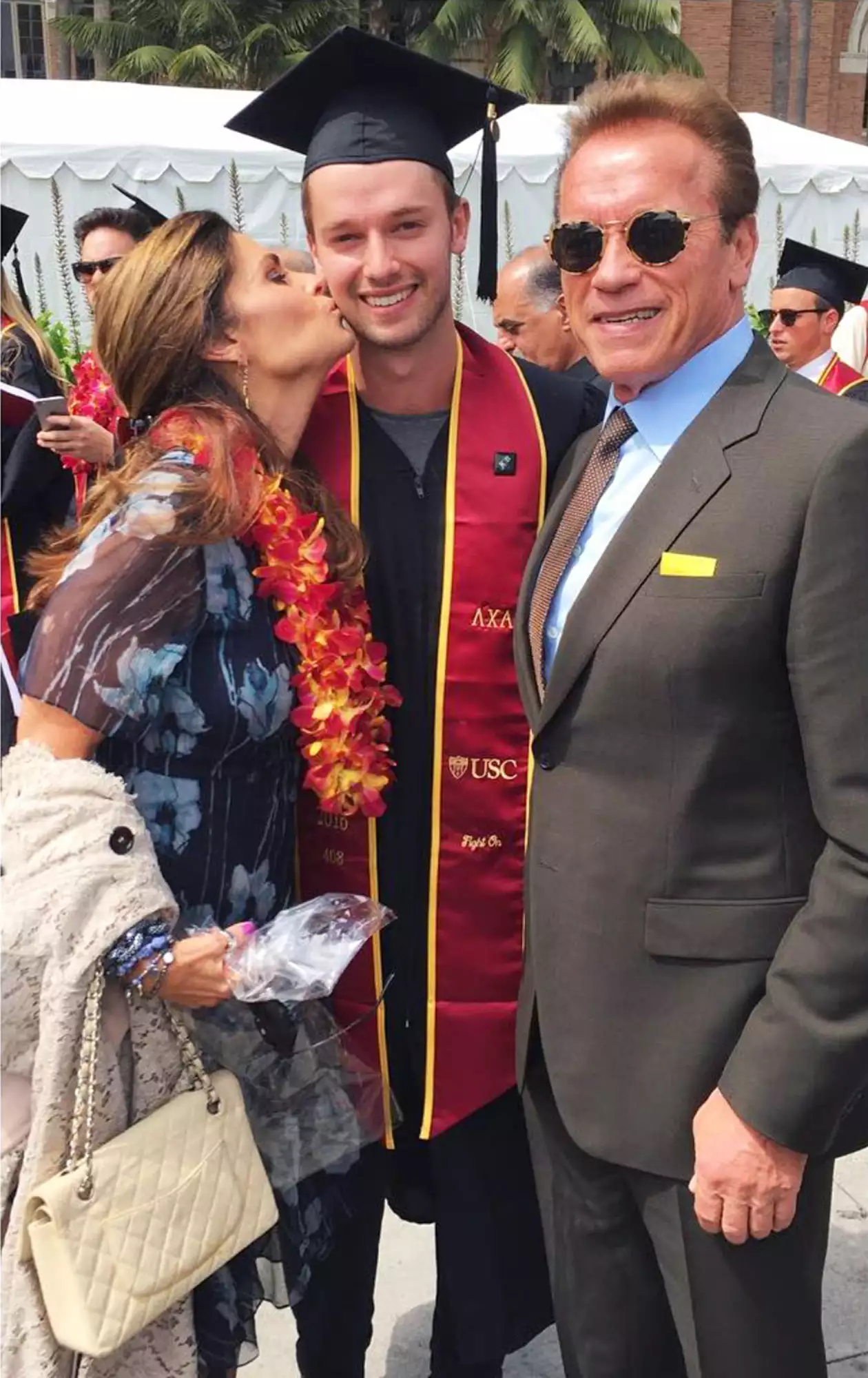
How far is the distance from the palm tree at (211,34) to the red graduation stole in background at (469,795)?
73.5 feet

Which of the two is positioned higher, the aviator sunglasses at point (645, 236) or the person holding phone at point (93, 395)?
the aviator sunglasses at point (645, 236)

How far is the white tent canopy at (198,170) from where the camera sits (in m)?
7.63

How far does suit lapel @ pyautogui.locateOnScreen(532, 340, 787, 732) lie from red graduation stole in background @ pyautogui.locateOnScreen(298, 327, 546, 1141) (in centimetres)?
46

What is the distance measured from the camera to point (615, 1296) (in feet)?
5.87

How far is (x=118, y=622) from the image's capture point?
1.67 m

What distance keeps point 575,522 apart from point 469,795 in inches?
22.0

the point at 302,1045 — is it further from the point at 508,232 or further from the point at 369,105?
the point at 508,232

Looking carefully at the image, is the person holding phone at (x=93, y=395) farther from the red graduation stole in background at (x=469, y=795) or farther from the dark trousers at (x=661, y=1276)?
the dark trousers at (x=661, y=1276)

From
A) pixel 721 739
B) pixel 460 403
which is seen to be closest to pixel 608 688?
pixel 721 739

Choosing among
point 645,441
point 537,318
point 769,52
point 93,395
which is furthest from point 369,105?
point 769,52

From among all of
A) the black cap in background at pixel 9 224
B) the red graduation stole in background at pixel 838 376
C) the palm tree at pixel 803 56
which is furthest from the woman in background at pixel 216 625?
the palm tree at pixel 803 56

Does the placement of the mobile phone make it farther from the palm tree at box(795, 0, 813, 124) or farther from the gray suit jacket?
the palm tree at box(795, 0, 813, 124)

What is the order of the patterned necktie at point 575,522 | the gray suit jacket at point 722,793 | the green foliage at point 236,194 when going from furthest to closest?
the green foliage at point 236,194
the patterned necktie at point 575,522
the gray suit jacket at point 722,793

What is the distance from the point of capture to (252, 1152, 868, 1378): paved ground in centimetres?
252
